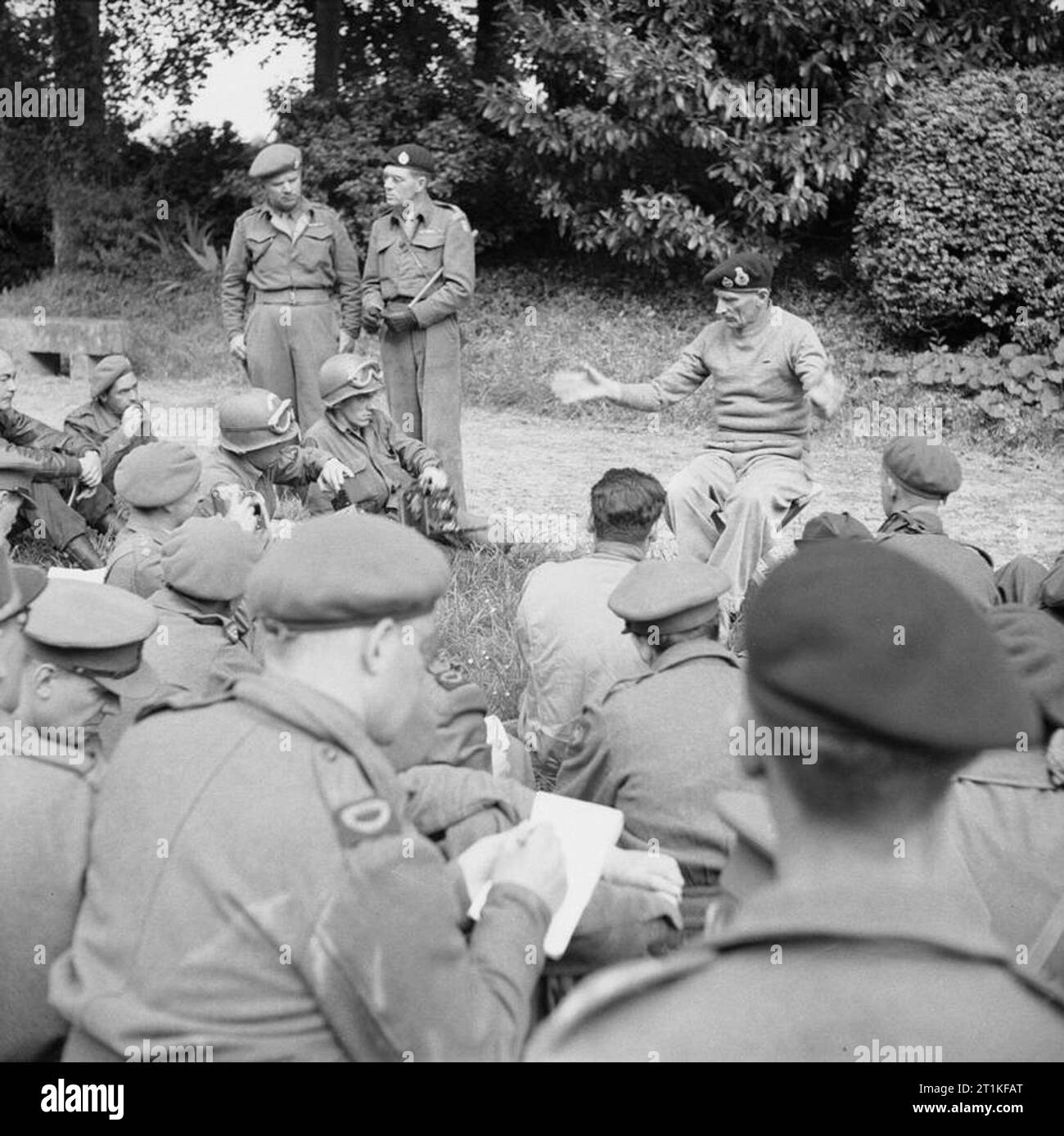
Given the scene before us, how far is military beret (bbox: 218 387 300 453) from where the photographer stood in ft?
21.4

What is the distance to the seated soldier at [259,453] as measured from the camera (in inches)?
257

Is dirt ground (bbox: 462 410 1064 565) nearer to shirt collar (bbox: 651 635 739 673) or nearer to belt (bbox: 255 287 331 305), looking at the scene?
belt (bbox: 255 287 331 305)

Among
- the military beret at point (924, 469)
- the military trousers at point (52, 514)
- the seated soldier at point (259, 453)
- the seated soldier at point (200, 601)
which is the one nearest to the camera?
the seated soldier at point (200, 601)

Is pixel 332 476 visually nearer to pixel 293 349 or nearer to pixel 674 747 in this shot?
pixel 293 349

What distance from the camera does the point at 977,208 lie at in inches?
464

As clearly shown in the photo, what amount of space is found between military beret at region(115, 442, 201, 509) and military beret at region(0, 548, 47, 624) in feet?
5.76

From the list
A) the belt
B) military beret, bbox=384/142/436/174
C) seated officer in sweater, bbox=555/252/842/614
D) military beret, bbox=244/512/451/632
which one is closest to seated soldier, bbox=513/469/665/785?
seated officer in sweater, bbox=555/252/842/614

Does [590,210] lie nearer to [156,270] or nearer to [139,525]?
[156,270]

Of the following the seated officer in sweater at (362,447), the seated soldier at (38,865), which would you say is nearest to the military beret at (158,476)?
the seated officer in sweater at (362,447)

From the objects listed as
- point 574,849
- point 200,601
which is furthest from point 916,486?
point 574,849

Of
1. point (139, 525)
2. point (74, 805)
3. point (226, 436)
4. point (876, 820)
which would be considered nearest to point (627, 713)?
point (74, 805)

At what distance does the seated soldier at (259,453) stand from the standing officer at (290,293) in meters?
2.45

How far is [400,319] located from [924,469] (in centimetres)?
389

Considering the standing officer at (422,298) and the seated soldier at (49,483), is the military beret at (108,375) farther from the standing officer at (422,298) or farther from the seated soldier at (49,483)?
the standing officer at (422,298)
